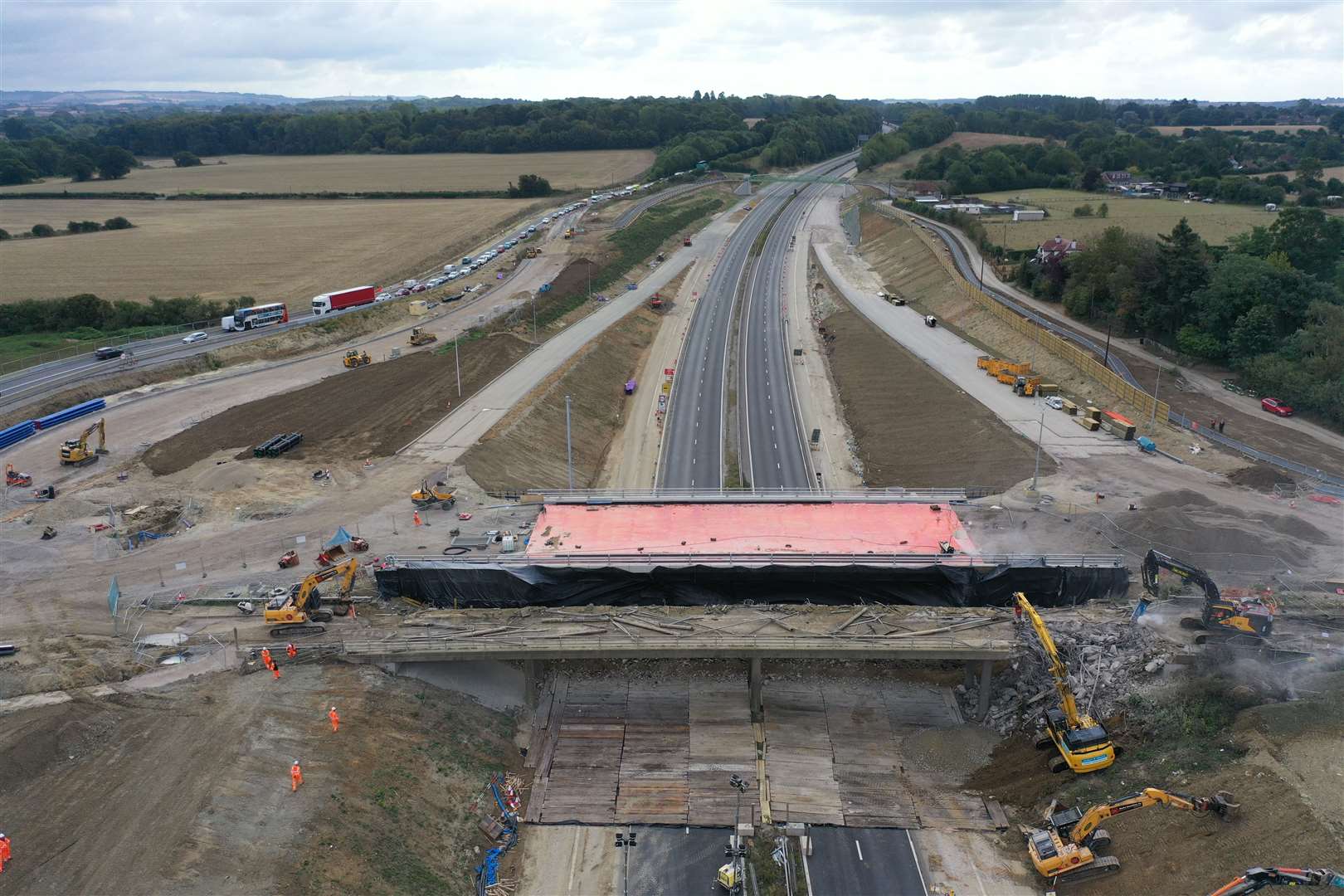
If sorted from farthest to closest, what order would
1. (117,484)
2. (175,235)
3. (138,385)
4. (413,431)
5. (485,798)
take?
(175,235)
(138,385)
(413,431)
(117,484)
(485,798)

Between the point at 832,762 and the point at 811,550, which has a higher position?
the point at 811,550

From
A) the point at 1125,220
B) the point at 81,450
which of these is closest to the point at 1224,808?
the point at 81,450

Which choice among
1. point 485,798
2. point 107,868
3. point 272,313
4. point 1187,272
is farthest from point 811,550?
point 272,313

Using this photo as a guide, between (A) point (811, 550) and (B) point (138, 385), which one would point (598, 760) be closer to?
(A) point (811, 550)

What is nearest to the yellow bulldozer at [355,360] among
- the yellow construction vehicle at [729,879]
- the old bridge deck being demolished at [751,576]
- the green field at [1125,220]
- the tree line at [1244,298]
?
the old bridge deck being demolished at [751,576]

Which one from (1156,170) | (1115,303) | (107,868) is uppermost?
(1156,170)

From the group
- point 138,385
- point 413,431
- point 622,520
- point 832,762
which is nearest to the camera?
point 832,762

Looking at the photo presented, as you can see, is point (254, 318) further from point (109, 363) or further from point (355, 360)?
point (355, 360)
